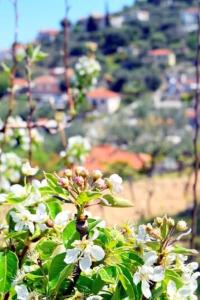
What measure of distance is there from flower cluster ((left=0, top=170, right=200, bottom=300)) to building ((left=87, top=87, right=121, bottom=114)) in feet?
139

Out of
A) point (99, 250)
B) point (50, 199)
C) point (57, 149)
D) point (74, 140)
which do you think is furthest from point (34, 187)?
point (57, 149)

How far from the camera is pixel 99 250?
100 cm

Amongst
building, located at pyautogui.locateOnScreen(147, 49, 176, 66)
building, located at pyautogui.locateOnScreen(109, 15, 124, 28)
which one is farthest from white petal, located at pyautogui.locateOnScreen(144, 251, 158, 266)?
building, located at pyautogui.locateOnScreen(109, 15, 124, 28)

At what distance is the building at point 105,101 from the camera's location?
144 feet

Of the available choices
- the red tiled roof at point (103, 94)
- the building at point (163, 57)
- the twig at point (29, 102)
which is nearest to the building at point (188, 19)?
the building at point (163, 57)

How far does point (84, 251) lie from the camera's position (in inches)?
39.1

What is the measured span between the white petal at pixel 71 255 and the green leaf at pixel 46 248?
0.09 m

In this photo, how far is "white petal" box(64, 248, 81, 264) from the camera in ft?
3.24

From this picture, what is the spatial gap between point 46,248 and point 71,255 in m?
0.10

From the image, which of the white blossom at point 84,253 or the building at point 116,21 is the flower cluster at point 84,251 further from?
the building at point 116,21

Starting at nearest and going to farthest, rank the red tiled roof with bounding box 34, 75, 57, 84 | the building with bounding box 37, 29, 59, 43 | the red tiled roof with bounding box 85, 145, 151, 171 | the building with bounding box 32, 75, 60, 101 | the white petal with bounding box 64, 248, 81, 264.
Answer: the white petal with bounding box 64, 248, 81, 264
the red tiled roof with bounding box 85, 145, 151, 171
the building with bounding box 32, 75, 60, 101
the red tiled roof with bounding box 34, 75, 57, 84
the building with bounding box 37, 29, 59, 43

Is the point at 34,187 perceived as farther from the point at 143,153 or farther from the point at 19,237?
the point at 143,153

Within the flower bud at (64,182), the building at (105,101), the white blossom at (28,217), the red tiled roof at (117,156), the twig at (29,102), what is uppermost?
the building at (105,101)

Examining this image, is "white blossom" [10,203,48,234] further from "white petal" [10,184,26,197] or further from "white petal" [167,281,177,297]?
"white petal" [167,281,177,297]
